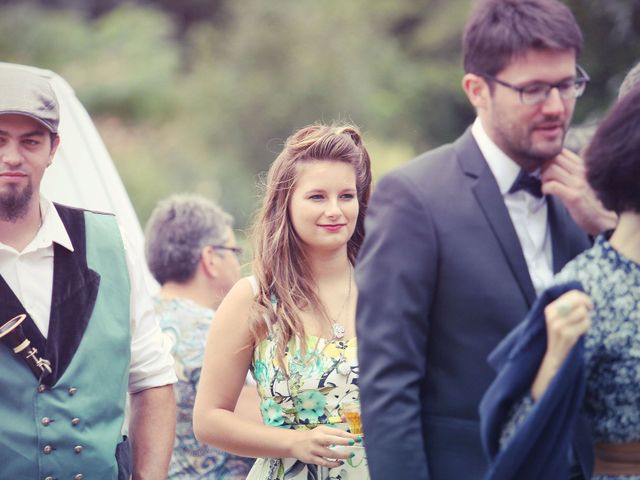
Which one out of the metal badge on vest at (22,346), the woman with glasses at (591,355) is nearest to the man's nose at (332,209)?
the metal badge on vest at (22,346)

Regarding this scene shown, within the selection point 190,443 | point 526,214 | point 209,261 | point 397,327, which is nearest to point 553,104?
point 526,214

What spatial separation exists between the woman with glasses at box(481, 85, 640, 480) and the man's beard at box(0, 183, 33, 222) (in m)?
1.70

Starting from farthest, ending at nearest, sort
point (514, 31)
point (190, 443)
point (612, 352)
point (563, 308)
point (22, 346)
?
point (190, 443) < point (22, 346) < point (514, 31) < point (612, 352) < point (563, 308)

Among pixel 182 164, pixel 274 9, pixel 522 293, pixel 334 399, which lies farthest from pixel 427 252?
pixel 274 9

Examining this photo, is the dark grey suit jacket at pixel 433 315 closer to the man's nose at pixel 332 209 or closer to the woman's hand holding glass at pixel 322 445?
the woman's hand holding glass at pixel 322 445

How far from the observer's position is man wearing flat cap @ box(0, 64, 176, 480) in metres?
3.50

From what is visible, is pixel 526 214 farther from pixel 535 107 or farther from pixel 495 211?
pixel 535 107

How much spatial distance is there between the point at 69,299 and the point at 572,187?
5.40 ft

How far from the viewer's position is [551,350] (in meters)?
2.65

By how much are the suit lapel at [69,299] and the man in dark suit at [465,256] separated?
3.61 ft

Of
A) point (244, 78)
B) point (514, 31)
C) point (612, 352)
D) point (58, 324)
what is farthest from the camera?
point (244, 78)

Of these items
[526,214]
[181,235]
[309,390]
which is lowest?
[309,390]

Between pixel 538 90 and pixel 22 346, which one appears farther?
pixel 22 346

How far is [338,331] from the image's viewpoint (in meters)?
3.91
